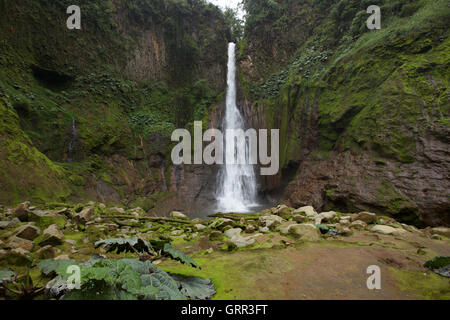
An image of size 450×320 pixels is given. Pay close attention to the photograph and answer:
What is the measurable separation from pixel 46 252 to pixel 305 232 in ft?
8.83

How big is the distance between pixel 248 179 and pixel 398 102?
24.3ft

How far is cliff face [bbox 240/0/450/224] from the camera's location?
5.81m

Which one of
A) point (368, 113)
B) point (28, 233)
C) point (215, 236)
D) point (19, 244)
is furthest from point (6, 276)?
point (368, 113)

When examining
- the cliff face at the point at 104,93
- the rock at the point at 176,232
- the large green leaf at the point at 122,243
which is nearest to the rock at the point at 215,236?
the rock at the point at 176,232

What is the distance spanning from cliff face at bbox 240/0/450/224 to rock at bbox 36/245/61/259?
23.1 ft

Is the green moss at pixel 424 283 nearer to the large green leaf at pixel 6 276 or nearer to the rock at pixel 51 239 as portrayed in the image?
the large green leaf at pixel 6 276

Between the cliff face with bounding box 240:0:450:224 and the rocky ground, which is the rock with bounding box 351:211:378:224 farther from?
the cliff face with bounding box 240:0:450:224

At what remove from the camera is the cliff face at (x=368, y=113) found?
5.81 m

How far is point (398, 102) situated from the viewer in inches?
265

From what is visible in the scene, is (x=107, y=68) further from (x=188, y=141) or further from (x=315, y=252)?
(x=315, y=252)

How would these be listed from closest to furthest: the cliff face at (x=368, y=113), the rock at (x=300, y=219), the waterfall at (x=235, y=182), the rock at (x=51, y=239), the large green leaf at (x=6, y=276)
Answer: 1. the large green leaf at (x=6, y=276)
2. the rock at (x=51, y=239)
3. the rock at (x=300, y=219)
4. the cliff face at (x=368, y=113)
5. the waterfall at (x=235, y=182)

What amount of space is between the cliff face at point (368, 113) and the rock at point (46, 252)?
705cm

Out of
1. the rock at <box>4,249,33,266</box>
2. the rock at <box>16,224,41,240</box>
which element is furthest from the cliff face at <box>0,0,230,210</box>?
the rock at <box>4,249,33,266</box>

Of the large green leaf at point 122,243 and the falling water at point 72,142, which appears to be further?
the falling water at point 72,142
